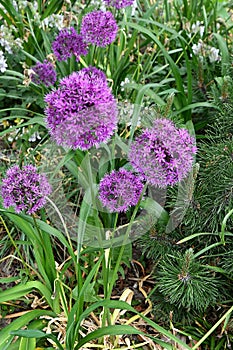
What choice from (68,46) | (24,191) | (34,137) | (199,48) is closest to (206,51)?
(199,48)

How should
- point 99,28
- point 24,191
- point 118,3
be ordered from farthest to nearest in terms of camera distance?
1. point 118,3
2. point 99,28
3. point 24,191

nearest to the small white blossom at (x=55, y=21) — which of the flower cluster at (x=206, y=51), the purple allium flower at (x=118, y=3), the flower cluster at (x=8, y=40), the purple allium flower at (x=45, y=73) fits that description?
the flower cluster at (x=8, y=40)

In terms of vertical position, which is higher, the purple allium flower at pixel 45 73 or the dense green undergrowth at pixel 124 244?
the purple allium flower at pixel 45 73

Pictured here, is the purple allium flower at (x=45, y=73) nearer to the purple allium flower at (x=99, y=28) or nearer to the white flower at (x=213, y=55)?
the purple allium flower at (x=99, y=28)

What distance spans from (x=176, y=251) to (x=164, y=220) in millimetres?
127

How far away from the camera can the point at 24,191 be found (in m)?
1.45

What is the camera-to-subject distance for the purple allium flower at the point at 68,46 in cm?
206

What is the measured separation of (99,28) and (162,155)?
0.78 meters

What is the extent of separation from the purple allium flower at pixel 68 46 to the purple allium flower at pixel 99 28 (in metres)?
0.14

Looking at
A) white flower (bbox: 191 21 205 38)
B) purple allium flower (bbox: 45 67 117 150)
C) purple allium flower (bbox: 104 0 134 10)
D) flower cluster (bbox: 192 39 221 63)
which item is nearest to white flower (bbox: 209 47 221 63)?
flower cluster (bbox: 192 39 221 63)

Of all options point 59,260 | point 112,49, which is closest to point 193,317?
point 59,260

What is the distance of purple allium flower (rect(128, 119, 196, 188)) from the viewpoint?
1343 mm

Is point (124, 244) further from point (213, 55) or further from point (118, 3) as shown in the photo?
point (213, 55)

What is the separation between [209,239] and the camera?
1.91 m
